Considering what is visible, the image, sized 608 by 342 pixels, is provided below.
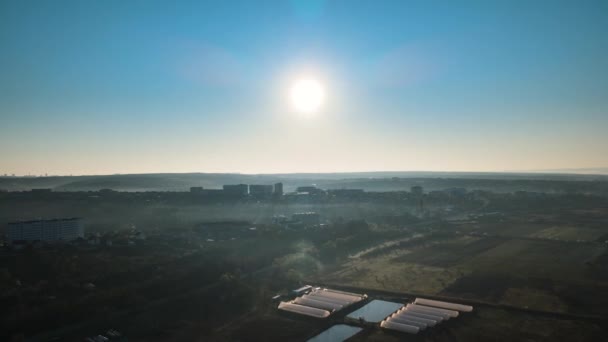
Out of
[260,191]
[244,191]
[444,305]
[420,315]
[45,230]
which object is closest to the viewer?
[420,315]

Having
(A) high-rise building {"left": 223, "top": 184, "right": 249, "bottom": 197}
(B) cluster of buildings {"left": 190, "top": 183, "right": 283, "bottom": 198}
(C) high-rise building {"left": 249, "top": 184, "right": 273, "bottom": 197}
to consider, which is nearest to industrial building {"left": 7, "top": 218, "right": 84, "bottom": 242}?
(B) cluster of buildings {"left": 190, "top": 183, "right": 283, "bottom": 198}

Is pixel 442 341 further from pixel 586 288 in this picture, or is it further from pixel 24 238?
pixel 24 238

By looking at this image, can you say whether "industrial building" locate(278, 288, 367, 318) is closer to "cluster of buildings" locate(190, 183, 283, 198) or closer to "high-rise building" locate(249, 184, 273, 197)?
"cluster of buildings" locate(190, 183, 283, 198)

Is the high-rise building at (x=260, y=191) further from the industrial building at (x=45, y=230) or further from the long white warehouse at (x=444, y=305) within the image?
the long white warehouse at (x=444, y=305)

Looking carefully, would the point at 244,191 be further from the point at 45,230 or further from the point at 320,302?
the point at 320,302

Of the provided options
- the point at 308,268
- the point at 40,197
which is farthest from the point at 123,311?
Result: the point at 40,197

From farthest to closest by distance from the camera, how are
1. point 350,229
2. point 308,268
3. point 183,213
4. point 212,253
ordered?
point 183,213 → point 350,229 → point 212,253 → point 308,268

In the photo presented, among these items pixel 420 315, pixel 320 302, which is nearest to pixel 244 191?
pixel 320 302

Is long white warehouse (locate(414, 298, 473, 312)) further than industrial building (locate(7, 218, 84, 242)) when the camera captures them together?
No
